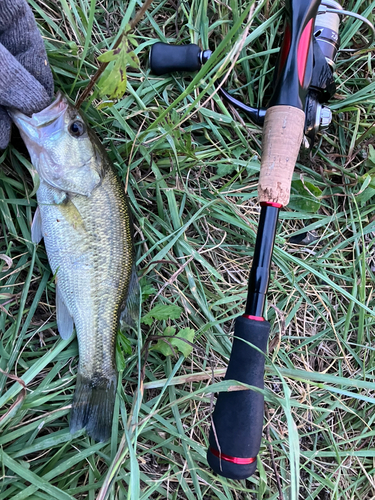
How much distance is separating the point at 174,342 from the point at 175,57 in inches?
61.9

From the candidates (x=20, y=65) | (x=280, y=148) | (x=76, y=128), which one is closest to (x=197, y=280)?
(x=280, y=148)

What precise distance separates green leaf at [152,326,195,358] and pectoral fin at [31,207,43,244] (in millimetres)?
832

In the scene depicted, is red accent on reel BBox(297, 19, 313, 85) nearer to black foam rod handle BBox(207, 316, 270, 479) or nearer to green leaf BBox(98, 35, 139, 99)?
green leaf BBox(98, 35, 139, 99)

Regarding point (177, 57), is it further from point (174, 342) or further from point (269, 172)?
point (174, 342)

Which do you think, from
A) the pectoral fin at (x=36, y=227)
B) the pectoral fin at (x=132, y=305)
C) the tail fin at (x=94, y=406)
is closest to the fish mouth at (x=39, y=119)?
the pectoral fin at (x=36, y=227)

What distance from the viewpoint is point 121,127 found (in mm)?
2070

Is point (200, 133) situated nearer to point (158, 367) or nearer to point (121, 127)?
point (121, 127)

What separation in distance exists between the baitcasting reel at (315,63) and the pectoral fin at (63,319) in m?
1.41

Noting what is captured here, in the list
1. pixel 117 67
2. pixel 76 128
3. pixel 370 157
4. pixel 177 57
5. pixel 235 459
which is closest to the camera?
pixel 117 67

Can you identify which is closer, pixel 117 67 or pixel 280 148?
pixel 117 67

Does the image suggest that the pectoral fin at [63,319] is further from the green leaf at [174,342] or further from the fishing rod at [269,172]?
the fishing rod at [269,172]

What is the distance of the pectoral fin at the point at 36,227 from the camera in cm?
191

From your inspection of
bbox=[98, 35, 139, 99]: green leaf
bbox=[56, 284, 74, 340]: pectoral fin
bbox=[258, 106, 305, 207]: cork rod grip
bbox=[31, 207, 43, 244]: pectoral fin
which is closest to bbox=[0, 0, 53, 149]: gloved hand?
bbox=[31, 207, 43, 244]: pectoral fin

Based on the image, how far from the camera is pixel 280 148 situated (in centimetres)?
169
